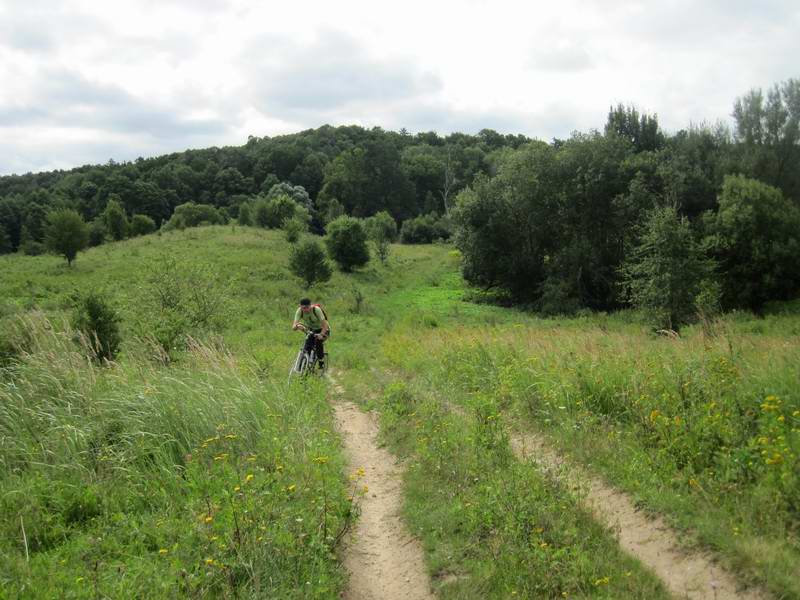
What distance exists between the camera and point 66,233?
123 ft

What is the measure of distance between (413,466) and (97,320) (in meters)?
9.13

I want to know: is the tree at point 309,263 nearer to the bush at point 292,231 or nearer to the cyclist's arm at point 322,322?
the bush at point 292,231

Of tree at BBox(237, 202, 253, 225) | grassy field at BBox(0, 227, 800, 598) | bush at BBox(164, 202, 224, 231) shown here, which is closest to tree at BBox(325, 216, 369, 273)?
tree at BBox(237, 202, 253, 225)

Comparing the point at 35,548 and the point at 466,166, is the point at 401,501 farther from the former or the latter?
the point at 466,166

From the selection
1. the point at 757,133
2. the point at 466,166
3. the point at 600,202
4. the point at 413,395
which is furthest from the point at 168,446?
the point at 466,166

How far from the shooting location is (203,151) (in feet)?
380

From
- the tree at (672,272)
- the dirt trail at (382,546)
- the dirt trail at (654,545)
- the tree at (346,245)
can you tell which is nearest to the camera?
the dirt trail at (654,545)

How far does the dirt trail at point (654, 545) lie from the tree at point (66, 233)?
39506 millimetres

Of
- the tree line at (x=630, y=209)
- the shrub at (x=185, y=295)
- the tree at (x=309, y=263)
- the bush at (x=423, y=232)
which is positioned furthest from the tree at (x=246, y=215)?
the shrub at (x=185, y=295)

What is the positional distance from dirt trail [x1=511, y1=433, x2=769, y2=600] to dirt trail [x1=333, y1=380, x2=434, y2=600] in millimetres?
1594

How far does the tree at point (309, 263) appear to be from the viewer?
3609 cm

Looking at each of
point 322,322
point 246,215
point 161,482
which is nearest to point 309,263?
point 322,322

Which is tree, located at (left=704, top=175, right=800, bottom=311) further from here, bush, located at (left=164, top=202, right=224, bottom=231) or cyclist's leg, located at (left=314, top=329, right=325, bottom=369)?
bush, located at (left=164, top=202, right=224, bottom=231)

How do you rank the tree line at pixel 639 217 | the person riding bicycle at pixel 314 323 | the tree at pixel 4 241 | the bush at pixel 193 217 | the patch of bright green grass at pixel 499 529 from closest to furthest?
the patch of bright green grass at pixel 499 529 < the person riding bicycle at pixel 314 323 < the tree line at pixel 639 217 < the bush at pixel 193 217 < the tree at pixel 4 241
